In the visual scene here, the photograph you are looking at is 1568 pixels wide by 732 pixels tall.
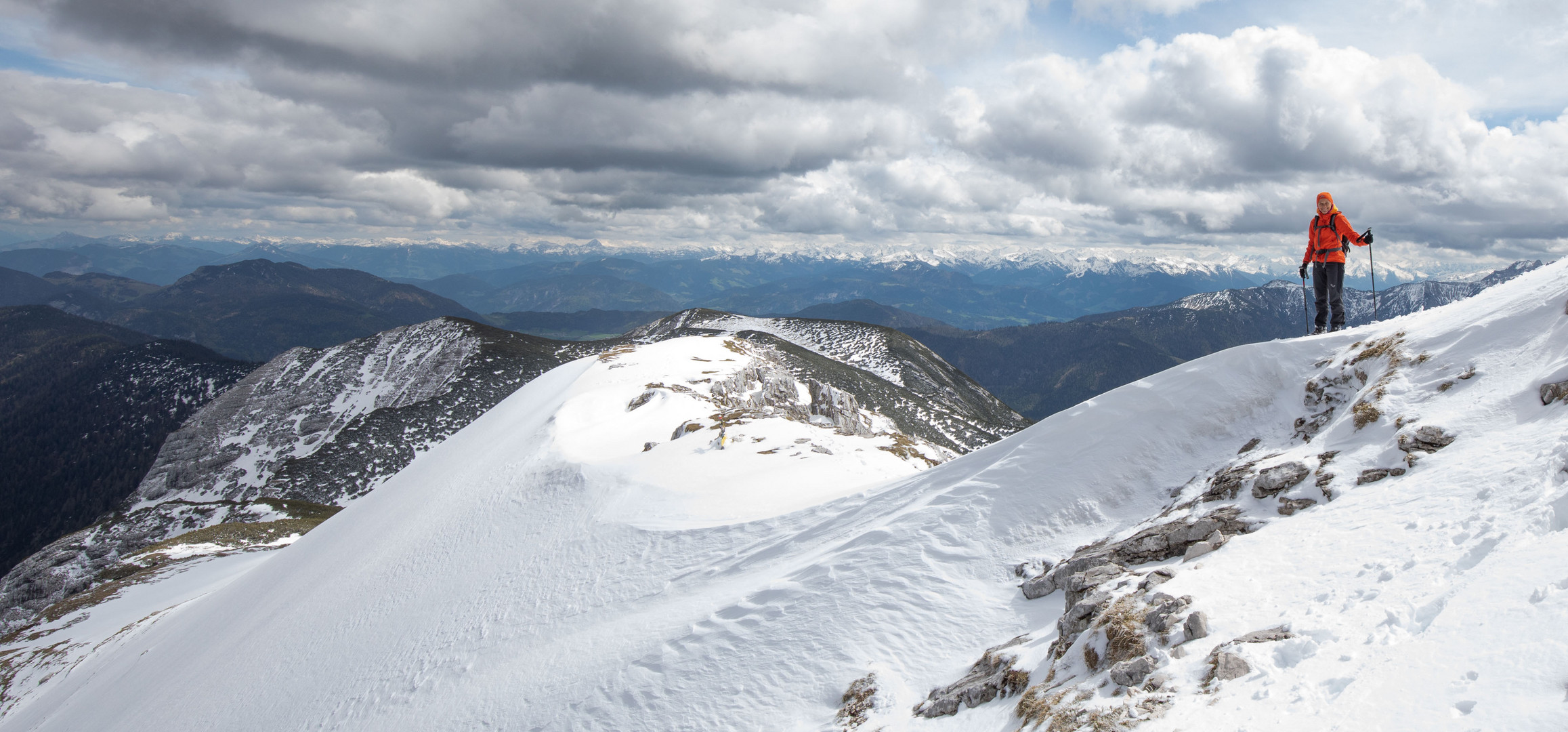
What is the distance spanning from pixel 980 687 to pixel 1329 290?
1779 centimetres

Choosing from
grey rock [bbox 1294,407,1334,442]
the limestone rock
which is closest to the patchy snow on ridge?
grey rock [bbox 1294,407,1334,442]

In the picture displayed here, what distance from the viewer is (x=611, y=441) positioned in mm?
29469

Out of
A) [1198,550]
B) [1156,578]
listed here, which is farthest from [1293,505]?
→ [1156,578]

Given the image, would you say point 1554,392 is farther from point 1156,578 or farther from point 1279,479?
point 1156,578

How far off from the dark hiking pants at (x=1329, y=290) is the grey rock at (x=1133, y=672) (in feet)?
53.6

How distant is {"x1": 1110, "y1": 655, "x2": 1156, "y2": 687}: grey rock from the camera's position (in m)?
7.07

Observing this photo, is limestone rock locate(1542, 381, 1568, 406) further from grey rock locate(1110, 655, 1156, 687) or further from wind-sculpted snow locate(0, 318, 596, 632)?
wind-sculpted snow locate(0, 318, 596, 632)

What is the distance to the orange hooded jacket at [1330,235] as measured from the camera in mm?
18000

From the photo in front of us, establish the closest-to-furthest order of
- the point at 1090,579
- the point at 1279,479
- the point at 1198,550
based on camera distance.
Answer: the point at 1198,550 → the point at 1090,579 → the point at 1279,479

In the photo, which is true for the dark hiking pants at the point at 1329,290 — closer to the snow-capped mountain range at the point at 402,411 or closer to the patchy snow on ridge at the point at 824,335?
the snow-capped mountain range at the point at 402,411

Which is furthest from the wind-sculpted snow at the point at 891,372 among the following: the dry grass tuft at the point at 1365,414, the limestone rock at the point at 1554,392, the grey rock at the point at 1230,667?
the grey rock at the point at 1230,667

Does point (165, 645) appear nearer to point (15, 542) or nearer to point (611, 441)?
point (611, 441)

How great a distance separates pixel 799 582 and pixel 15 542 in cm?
22573

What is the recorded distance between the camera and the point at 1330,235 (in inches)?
717
